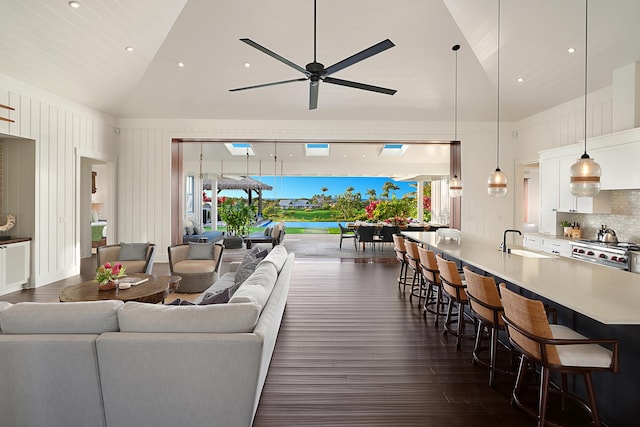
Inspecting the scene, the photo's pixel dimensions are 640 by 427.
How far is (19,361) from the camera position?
1961mm

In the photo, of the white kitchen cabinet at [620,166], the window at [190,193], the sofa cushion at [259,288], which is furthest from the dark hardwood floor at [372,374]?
the window at [190,193]

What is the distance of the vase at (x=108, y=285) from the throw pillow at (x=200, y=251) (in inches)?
68.6

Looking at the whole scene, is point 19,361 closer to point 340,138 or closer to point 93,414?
point 93,414

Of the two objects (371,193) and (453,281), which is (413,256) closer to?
(453,281)

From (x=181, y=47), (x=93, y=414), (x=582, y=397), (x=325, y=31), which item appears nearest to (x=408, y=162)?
(x=325, y=31)

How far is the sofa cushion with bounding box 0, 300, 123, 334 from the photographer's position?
2.03m

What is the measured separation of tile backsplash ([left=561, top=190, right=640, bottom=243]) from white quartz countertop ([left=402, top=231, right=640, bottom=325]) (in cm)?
250

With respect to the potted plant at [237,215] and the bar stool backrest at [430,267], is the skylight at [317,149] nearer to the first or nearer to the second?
the potted plant at [237,215]

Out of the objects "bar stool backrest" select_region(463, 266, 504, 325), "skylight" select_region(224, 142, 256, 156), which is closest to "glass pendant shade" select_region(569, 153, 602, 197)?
"bar stool backrest" select_region(463, 266, 504, 325)

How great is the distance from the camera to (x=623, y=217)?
5.27m

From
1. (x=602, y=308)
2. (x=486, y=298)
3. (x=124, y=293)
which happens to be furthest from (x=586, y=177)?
(x=124, y=293)

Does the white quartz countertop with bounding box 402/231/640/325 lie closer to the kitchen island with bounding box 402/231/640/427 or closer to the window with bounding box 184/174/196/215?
the kitchen island with bounding box 402/231/640/427

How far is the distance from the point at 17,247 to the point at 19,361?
179 inches

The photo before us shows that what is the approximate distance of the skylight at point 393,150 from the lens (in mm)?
11739
